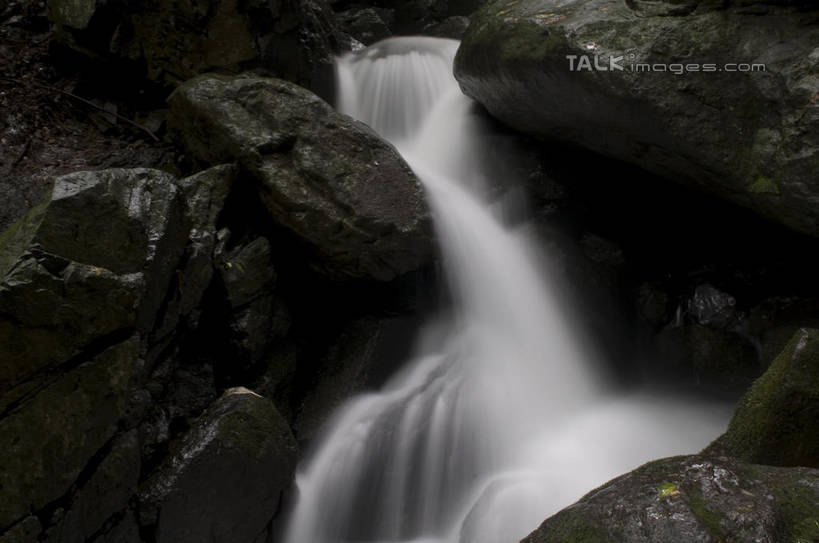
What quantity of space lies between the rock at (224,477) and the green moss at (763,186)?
3.86 m

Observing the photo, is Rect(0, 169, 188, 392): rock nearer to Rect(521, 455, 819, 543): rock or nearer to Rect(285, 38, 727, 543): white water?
Rect(285, 38, 727, 543): white water

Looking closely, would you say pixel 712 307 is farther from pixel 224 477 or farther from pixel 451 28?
pixel 451 28

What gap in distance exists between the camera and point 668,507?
2.18 m

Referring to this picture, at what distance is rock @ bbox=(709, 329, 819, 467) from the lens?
2805 millimetres

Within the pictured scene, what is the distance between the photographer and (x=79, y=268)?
8.38ft

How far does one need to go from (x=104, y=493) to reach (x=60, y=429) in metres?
0.53

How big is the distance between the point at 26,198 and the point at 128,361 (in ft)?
11.3

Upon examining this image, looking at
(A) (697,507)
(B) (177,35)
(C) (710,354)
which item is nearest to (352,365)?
(A) (697,507)

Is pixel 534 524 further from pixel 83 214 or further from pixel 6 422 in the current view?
pixel 83 214

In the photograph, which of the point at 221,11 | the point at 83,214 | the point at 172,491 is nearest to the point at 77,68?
the point at 221,11

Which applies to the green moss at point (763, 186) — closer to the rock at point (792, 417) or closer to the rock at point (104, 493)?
the rock at point (792, 417)

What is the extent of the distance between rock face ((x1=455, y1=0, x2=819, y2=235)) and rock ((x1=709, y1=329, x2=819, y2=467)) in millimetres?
1489

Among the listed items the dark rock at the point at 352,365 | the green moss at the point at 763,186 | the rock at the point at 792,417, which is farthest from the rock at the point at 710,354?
the dark rock at the point at 352,365

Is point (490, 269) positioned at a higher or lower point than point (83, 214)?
lower
